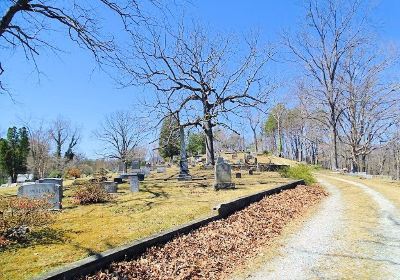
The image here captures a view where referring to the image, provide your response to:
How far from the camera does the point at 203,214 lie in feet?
38.3

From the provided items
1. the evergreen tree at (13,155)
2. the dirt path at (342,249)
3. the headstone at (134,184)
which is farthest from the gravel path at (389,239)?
the evergreen tree at (13,155)

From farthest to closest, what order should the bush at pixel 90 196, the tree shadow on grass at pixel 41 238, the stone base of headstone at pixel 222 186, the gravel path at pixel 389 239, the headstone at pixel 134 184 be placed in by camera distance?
the stone base of headstone at pixel 222 186 → the headstone at pixel 134 184 → the bush at pixel 90 196 → the tree shadow on grass at pixel 41 238 → the gravel path at pixel 389 239

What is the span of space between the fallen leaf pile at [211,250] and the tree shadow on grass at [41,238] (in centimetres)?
204

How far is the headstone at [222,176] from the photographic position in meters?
18.0

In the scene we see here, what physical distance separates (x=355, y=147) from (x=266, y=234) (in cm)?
3663

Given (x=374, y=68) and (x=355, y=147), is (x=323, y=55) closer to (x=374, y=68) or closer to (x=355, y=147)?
(x=374, y=68)

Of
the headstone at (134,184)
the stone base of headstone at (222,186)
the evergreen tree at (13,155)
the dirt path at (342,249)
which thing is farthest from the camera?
the evergreen tree at (13,155)

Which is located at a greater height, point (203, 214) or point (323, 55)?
point (323, 55)

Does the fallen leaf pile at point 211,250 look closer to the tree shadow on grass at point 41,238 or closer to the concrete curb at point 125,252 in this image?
the concrete curb at point 125,252

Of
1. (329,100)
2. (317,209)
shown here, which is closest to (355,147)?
(329,100)

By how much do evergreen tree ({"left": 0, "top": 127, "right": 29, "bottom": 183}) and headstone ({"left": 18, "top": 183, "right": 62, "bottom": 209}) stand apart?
53.3 metres

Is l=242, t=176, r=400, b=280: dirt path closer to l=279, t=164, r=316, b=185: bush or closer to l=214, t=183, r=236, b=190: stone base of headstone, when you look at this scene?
l=214, t=183, r=236, b=190: stone base of headstone

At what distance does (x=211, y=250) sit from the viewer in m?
8.71

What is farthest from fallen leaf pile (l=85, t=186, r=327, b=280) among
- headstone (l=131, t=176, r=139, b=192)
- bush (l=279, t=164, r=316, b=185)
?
bush (l=279, t=164, r=316, b=185)
